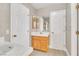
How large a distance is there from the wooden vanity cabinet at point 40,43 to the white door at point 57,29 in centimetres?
10

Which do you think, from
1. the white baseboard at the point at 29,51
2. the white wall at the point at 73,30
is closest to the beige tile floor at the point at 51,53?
the white baseboard at the point at 29,51

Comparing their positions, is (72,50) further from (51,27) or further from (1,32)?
(1,32)

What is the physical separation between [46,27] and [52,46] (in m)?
0.34

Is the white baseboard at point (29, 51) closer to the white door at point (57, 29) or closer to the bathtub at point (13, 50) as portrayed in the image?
the bathtub at point (13, 50)

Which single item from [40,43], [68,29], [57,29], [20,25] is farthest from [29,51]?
[68,29]

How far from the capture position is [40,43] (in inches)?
67.8

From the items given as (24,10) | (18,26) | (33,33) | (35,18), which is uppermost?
(24,10)

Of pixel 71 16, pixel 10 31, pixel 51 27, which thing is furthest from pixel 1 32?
pixel 71 16

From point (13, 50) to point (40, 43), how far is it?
0.46 metres

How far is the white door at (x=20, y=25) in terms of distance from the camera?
5.23 feet

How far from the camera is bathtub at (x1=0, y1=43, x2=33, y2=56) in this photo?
61.3 inches

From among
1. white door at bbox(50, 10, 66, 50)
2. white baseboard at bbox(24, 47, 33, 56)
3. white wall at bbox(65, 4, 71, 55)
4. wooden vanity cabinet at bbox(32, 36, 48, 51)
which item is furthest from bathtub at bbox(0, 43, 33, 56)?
A: white wall at bbox(65, 4, 71, 55)

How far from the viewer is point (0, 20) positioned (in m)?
1.56

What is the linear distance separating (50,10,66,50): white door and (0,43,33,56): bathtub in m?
0.43
